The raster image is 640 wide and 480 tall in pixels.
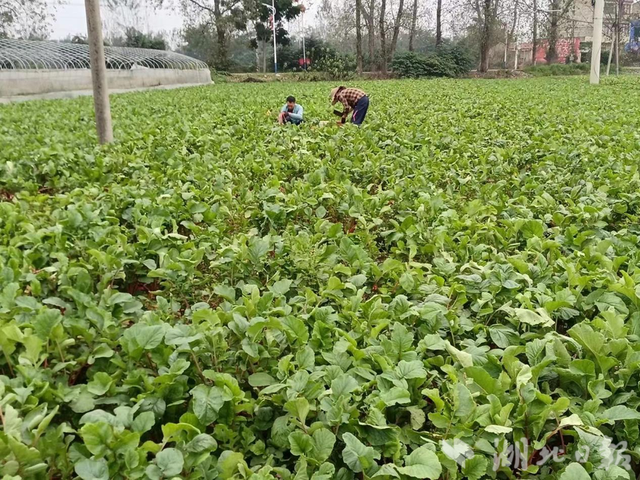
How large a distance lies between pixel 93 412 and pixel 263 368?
→ 0.58 metres

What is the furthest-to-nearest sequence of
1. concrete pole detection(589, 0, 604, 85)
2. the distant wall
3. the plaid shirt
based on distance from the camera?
1. concrete pole detection(589, 0, 604, 85)
2. the distant wall
3. the plaid shirt

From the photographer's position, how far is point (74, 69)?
2189cm

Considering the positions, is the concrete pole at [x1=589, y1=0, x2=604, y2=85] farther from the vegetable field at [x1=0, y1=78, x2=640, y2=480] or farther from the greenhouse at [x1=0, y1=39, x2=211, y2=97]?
the vegetable field at [x1=0, y1=78, x2=640, y2=480]

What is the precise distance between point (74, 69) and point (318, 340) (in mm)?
23176

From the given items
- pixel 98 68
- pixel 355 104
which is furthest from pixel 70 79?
pixel 98 68

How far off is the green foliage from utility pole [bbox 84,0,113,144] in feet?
105

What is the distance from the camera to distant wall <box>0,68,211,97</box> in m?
18.2

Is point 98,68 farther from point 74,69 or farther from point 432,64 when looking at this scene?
point 432,64

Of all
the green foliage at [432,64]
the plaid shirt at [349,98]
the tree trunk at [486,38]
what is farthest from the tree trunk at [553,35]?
the plaid shirt at [349,98]

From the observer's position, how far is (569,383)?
1873 millimetres

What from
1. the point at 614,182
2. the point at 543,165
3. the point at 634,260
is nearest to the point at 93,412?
the point at 634,260

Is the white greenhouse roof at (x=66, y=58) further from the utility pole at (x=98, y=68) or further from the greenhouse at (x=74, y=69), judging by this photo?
the utility pole at (x=98, y=68)

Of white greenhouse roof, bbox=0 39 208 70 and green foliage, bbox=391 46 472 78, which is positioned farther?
green foliage, bbox=391 46 472 78

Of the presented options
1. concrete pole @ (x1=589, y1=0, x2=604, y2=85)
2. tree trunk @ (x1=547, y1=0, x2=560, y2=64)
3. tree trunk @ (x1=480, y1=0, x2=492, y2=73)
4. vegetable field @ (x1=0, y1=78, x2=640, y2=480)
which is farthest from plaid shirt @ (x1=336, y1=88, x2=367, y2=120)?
tree trunk @ (x1=547, y1=0, x2=560, y2=64)
